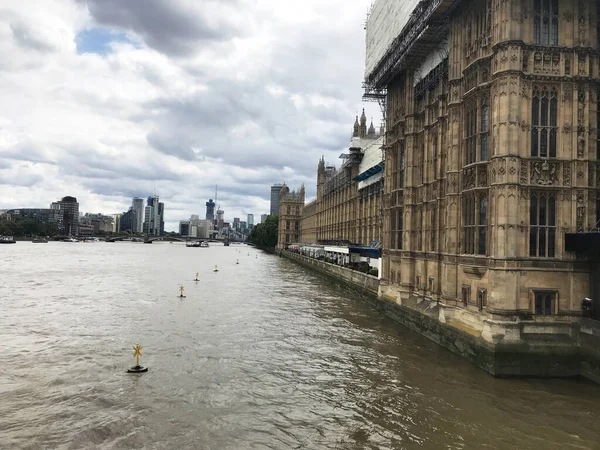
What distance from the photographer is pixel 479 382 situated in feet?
66.7

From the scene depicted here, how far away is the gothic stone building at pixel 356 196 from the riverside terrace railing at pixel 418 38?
15023 millimetres

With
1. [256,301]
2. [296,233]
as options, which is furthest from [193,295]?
[296,233]

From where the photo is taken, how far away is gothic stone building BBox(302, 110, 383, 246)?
74375mm

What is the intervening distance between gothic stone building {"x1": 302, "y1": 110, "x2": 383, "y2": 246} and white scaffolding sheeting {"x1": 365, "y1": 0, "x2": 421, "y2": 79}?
10.5m

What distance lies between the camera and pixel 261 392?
19.5 m

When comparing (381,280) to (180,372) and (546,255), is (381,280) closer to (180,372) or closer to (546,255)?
(546,255)

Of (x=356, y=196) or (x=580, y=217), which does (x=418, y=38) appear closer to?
(x=580, y=217)

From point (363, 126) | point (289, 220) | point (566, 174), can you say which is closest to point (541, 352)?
point (566, 174)

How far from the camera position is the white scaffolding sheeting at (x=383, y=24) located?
4219 centimetres

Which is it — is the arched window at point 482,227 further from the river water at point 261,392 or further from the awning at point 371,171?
the awning at point 371,171

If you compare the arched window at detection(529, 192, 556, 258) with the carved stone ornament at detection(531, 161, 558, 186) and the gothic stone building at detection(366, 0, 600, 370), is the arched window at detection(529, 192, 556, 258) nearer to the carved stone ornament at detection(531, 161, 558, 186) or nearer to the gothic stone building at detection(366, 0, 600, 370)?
the gothic stone building at detection(366, 0, 600, 370)

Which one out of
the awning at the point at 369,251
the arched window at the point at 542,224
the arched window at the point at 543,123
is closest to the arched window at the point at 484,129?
the arched window at the point at 543,123

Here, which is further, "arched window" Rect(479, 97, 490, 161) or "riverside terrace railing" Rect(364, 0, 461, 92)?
"riverside terrace railing" Rect(364, 0, 461, 92)

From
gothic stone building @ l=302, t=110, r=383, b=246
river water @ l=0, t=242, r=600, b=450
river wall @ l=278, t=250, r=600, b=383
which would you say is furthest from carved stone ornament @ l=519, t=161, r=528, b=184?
gothic stone building @ l=302, t=110, r=383, b=246
